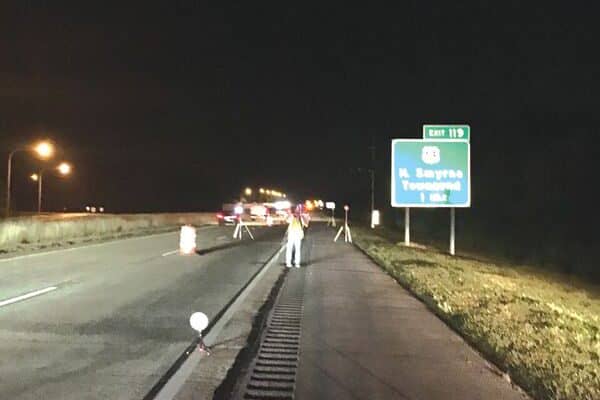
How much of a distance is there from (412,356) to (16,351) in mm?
4935

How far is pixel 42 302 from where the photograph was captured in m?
13.7

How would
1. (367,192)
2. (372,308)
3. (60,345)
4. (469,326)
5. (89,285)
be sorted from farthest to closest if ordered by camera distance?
(367,192)
(89,285)
(372,308)
(469,326)
(60,345)

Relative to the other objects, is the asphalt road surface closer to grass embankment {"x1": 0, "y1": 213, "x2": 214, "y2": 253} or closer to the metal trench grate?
the metal trench grate

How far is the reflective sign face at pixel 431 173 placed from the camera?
28.3m

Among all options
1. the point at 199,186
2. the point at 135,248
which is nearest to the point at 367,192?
the point at 199,186

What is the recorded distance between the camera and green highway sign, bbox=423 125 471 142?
28484 mm

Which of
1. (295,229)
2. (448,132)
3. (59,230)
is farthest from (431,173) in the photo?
(59,230)

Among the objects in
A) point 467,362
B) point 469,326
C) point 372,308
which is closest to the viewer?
point 467,362

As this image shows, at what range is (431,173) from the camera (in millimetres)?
28531

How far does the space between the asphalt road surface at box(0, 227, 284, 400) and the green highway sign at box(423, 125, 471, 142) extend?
8828 millimetres

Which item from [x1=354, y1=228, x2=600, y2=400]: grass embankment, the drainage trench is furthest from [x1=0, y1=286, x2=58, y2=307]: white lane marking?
[x1=354, y1=228, x2=600, y2=400]: grass embankment

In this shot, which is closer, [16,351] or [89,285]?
[16,351]

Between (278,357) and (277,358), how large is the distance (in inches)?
2.2

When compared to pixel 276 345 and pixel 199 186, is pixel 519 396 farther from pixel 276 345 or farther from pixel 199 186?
pixel 199 186
